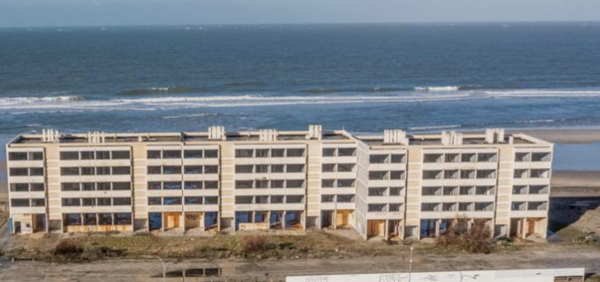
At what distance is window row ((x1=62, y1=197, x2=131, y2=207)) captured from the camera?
7612cm

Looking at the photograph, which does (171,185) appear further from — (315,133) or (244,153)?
(315,133)

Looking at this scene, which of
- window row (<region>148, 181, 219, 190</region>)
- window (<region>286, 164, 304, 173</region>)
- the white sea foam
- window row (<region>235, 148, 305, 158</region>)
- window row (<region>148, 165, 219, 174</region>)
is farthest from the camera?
the white sea foam

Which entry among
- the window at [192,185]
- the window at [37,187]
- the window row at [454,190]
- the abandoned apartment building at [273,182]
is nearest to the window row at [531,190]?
the abandoned apartment building at [273,182]

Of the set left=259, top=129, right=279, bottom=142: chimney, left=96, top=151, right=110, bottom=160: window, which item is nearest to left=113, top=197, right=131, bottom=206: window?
left=96, top=151, right=110, bottom=160: window

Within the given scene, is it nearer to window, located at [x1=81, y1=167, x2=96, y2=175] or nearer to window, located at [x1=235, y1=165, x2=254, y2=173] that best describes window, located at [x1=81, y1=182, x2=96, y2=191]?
window, located at [x1=81, y1=167, x2=96, y2=175]

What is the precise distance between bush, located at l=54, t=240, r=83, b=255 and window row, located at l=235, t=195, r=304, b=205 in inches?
632

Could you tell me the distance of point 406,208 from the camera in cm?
7656

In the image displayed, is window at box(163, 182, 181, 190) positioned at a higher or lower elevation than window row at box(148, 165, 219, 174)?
lower

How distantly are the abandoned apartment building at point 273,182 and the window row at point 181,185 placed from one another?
0.10 metres

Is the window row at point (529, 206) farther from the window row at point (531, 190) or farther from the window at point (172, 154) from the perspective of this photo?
the window at point (172, 154)

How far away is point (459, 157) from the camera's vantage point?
75312 mm

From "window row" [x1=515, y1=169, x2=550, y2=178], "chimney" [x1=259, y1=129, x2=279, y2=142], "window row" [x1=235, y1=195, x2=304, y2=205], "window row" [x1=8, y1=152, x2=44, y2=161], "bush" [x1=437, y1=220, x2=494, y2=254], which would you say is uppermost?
"chimney" [x1=259, y1=129, x2=279, y2=142]

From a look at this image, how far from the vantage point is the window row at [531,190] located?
76688 millimetres

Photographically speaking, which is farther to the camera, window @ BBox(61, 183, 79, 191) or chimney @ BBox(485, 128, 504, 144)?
chimney @ BBox(485, 128, 504, 144)
